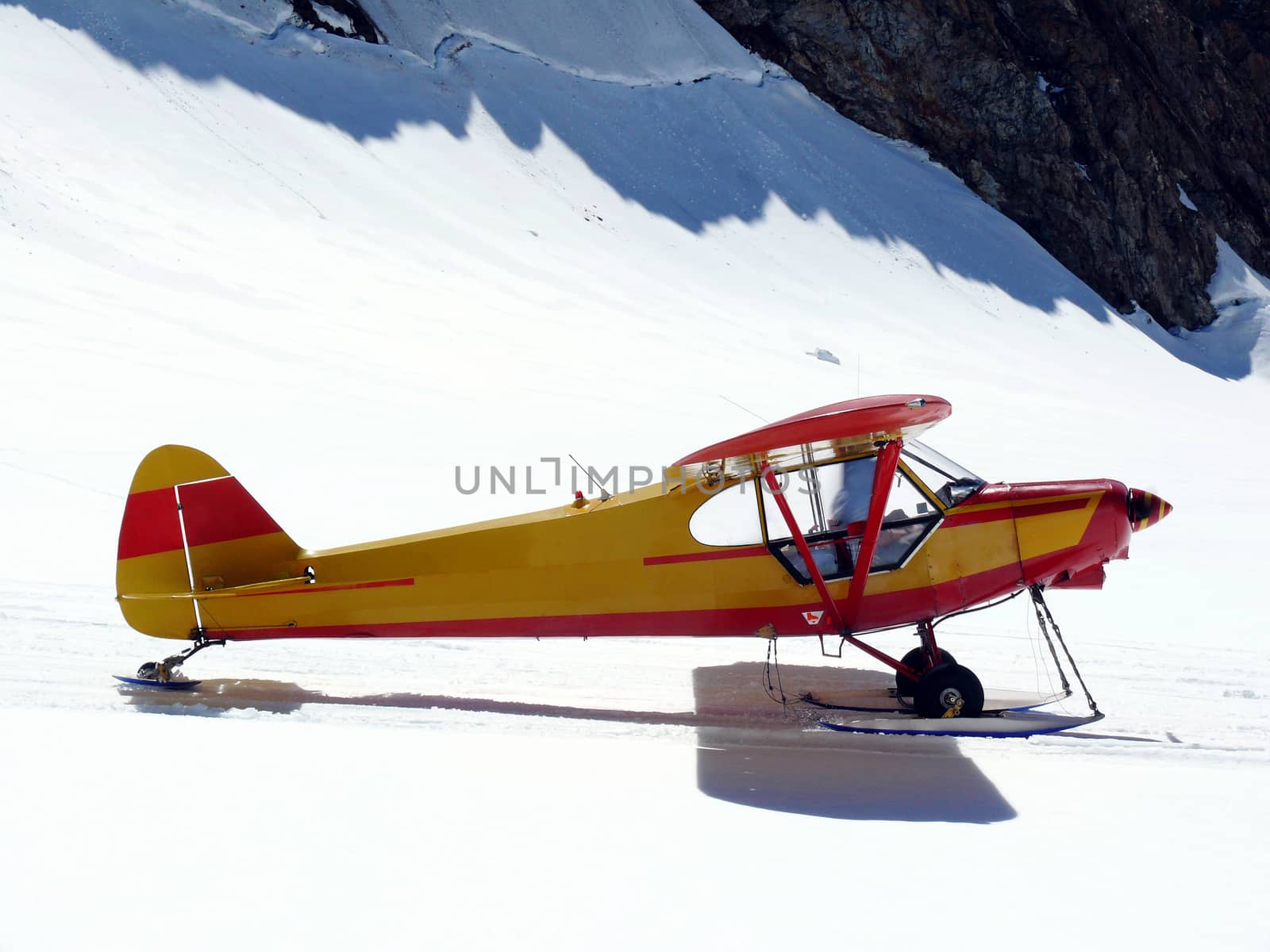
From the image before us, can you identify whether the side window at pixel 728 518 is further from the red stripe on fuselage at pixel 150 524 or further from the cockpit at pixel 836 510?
the red stripe on fuselage at pixel 150 524

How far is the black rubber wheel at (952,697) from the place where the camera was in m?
5.96

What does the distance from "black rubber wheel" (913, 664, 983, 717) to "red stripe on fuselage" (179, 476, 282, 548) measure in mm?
4376

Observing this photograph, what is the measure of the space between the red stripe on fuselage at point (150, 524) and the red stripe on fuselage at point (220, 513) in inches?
3.4

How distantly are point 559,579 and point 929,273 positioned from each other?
27594 millimetres

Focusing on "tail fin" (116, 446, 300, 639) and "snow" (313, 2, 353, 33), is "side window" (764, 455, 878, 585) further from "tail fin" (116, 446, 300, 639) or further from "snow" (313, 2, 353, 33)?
"snow" (313, 2, 353, 33)

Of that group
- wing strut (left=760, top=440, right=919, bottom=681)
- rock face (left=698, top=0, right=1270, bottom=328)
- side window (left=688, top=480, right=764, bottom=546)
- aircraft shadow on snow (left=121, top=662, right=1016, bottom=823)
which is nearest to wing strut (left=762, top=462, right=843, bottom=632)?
wing strut (left=760, top=440, right=919, bottom=681)

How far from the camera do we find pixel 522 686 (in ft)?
22.2

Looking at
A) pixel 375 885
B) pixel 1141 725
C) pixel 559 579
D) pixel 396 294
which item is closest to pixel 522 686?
pixel 559 579

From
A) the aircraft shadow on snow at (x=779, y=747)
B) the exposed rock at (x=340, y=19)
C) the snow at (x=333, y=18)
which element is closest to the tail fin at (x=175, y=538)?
the aircraft shadow on snow at (x=779, y=747)

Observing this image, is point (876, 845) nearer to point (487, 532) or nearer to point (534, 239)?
point (487, 532)

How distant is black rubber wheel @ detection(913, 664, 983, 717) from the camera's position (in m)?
5.96

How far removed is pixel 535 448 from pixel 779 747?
8.01 m

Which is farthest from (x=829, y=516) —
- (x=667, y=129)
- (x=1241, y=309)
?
(x=1241, y=309)

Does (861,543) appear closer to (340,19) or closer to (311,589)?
(311,589)
